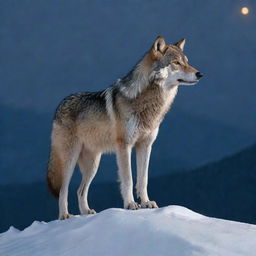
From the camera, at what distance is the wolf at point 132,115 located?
5438mm

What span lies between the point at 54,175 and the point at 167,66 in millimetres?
1485

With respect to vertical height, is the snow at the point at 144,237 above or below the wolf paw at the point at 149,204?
below

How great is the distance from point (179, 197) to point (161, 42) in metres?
5.19

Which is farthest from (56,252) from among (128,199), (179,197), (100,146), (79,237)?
(179,197)

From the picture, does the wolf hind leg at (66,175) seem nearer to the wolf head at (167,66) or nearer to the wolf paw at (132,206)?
the wolf paw at (132,206)

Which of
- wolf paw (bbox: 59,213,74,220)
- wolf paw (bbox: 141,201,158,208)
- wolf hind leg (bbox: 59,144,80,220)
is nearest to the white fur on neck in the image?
wolf hind leg (bbox: 59,144,80,220)

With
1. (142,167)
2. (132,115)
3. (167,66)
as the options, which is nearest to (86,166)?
(142,167)

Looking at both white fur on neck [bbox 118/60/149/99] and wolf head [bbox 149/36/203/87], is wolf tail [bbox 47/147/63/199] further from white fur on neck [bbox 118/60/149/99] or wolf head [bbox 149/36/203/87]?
wolf head [bbox 149/36/203/87]

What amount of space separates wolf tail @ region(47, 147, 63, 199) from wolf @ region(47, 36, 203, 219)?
10 centimetres

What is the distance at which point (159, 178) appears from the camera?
10445 mm

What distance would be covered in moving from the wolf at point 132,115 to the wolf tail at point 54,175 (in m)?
0.10

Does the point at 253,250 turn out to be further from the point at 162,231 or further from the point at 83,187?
the point at 83,187

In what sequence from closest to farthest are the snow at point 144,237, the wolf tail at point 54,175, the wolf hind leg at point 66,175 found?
1. the snow at point 144,237
2. the wolf hind leg at point 66,175
3. the wolf tail at point 54,175

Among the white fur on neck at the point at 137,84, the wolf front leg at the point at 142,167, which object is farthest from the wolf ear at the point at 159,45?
the wolf front leg at the point at 142,167
